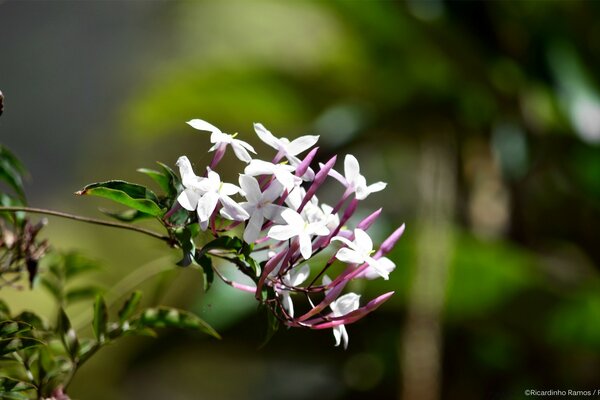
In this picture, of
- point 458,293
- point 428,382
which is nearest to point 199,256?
point 428,382

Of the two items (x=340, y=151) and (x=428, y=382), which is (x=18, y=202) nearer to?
(x=428, y=382)

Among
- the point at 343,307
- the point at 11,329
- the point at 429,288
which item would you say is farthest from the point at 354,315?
the point at 429,288

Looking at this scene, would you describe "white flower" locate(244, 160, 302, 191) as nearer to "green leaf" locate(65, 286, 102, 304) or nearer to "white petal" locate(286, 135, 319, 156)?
"white petal" locate(286, 135, 319, 156)

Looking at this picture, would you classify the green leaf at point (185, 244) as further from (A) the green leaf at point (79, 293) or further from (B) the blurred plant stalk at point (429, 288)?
(B) the blurred plant stalk at point (429, 288)

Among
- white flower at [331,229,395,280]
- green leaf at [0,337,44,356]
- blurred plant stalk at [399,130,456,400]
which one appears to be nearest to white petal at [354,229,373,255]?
white flower at [331,229,395,280]

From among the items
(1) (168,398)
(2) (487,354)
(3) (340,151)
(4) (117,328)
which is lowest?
(1) (168,398)
